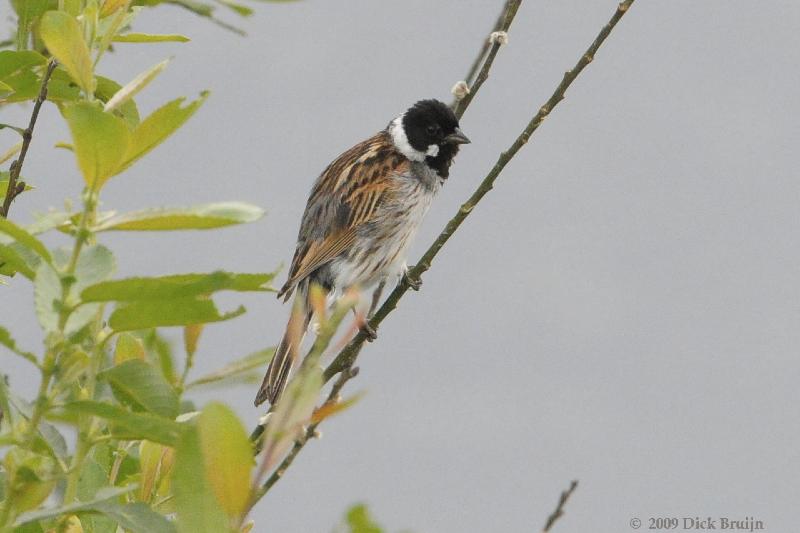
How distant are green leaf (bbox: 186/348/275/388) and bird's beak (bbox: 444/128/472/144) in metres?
3.60

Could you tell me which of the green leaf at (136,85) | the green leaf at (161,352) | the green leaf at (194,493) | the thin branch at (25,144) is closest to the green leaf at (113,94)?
the thin branch at (25,144)

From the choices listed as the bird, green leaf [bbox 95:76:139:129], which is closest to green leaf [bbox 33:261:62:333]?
green leaf [bbox 95:76:139:129]

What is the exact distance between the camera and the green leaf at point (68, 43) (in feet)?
3.61

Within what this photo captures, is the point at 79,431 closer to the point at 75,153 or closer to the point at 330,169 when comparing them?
the point at 75,153

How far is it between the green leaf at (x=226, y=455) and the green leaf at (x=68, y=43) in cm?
45

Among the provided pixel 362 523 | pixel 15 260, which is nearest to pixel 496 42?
pixel 15 260

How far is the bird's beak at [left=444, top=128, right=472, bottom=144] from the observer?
15.8 ft

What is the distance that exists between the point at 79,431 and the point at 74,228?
0.63 feet

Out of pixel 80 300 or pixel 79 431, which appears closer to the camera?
pixel 80 300

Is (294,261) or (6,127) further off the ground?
(294,261)

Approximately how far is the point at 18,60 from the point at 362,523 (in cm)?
103

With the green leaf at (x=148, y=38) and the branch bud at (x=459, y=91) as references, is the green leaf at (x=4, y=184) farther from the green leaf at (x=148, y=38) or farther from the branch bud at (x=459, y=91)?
the branch bud at (x=459, y=91)

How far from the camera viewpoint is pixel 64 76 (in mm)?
1795

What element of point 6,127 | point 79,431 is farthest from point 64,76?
point 79,431
